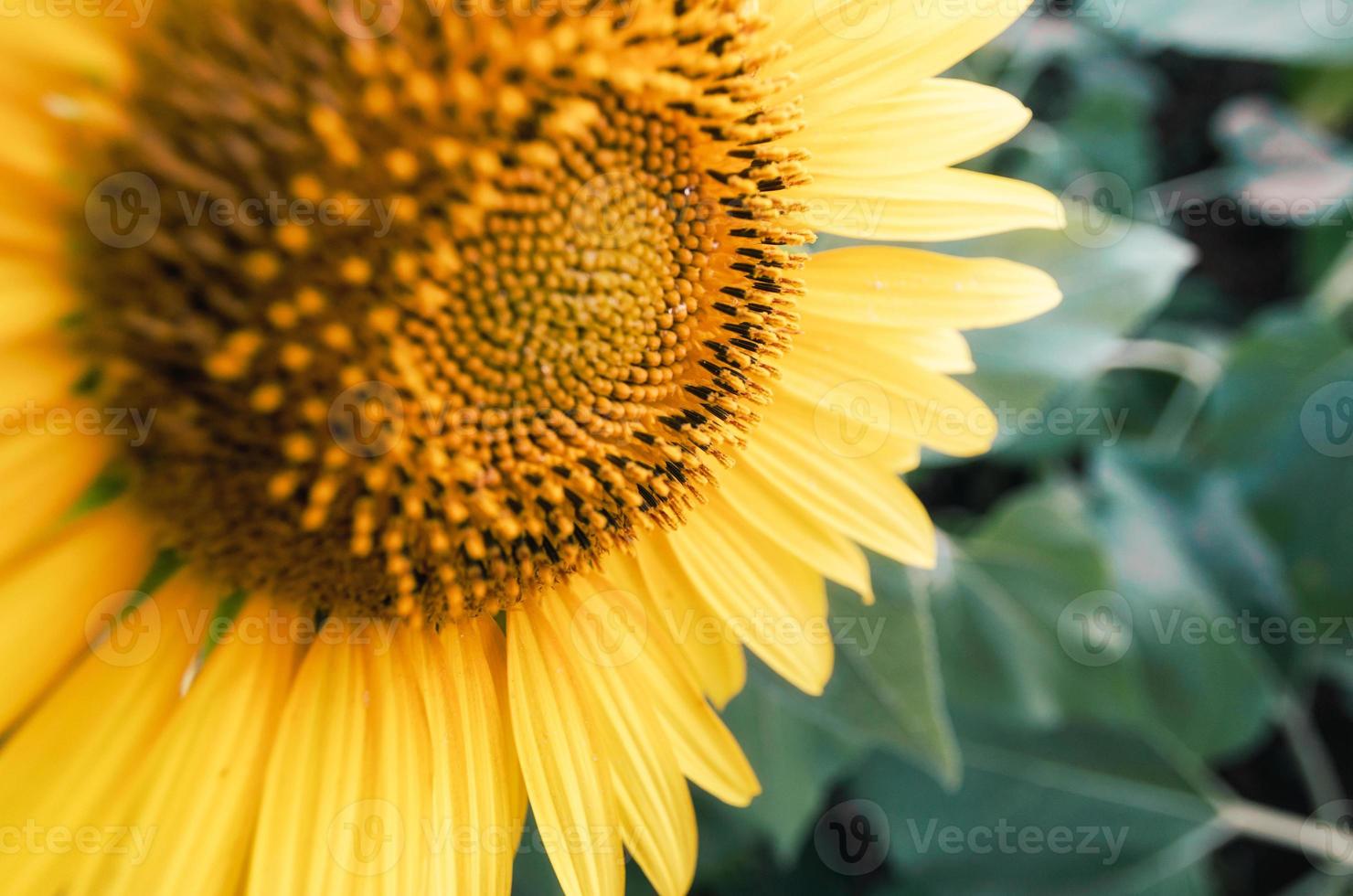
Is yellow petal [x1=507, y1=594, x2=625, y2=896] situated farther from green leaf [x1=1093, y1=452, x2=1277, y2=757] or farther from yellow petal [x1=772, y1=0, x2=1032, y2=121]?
green leaf [x1=1093, y1=452, x2=1277, y2=757]

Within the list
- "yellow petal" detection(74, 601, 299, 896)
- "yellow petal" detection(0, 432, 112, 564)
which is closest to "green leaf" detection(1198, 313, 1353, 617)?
"yellow petal" detection(74, 601, 299, 896)

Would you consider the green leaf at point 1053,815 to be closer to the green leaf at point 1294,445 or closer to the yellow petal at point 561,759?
the green leaf at point 1294,445

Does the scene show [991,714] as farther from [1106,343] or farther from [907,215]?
[907,215]

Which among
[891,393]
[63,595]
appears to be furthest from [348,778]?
[891,393]

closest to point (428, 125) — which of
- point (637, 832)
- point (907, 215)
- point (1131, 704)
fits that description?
point (907, 215)

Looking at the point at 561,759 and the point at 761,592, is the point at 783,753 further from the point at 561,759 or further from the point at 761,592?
the point at 561,759
